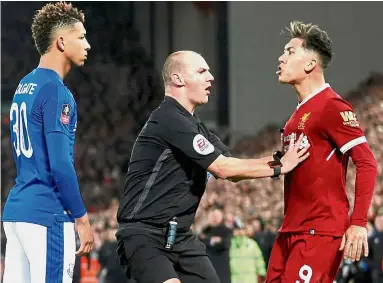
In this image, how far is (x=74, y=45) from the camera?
17.8 feet

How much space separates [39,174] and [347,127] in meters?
1.64

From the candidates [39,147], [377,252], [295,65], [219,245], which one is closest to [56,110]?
[39,147]

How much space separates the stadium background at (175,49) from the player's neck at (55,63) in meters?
10.7

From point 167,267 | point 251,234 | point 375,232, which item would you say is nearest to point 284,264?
point 167,267

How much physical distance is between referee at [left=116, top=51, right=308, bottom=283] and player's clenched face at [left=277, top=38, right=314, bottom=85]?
18.8 inches

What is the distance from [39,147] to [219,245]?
24.1ft

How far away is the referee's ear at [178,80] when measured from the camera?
5445mm

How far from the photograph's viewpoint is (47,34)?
5434mm

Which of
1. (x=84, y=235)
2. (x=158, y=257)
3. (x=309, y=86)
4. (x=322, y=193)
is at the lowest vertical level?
(x=158, y=257)

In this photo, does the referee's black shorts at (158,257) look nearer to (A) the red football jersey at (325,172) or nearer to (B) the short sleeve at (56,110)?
(A) the red football jersey at (325,172)

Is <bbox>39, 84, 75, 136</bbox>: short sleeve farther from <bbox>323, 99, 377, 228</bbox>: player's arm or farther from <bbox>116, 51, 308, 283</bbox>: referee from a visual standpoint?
<bbox>323, 99, 377, 228</bbox>: player's arm

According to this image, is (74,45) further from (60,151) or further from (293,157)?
(293,157)

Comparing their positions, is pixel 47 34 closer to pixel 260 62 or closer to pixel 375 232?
pixel 375 232

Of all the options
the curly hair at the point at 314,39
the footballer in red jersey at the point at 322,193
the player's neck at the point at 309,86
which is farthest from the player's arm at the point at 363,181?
the curly hair at the point at 314,39
